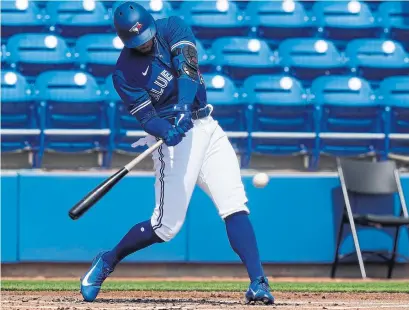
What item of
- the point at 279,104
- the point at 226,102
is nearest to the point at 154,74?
the point at 226,102

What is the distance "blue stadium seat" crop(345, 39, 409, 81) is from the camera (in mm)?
9773

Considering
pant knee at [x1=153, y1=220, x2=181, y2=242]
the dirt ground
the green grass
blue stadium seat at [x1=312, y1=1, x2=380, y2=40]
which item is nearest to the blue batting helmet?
pant knee at [x1=153, y1=220, x2=181, y2=242]

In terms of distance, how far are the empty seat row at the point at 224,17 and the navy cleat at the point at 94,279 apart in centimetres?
429

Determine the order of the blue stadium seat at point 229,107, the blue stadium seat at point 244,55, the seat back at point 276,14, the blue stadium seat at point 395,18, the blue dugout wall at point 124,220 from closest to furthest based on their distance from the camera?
1. the blue dugout wall at point 124,220
2. the blue stadium seat at point 229,107
3. the blue stadium seat at point 244,55
4. the seat back at point 276,14
5. the blue stadium seat at point 395,18

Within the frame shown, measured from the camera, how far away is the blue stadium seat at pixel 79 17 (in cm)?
980

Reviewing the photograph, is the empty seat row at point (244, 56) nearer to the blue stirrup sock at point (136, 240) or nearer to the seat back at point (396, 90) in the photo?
the seat back at point (396, 90)

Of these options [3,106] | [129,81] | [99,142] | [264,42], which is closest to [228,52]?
[264,42]

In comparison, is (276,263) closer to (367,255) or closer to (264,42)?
Answer: (367,255)

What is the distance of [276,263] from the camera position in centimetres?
866

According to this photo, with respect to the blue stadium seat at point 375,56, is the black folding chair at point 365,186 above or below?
below

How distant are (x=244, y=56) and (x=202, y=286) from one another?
111 inches

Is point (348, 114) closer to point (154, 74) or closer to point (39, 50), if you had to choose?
point (39, 50)

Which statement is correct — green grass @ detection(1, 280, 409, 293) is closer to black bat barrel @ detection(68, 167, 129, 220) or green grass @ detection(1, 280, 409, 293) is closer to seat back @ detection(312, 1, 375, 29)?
black bat barrel @ detection(68, 167, 129, 220)

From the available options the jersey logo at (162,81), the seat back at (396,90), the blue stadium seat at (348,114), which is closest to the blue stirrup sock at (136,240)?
the jersey logo at (162,81)
